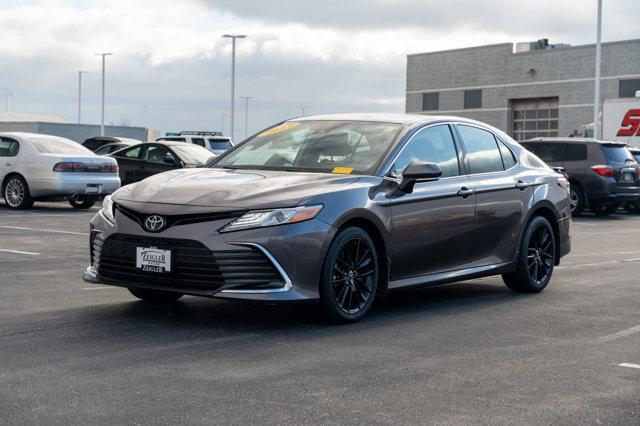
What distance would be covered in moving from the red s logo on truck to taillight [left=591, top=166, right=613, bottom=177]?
9.55 metres

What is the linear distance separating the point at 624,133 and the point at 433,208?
27.0 m

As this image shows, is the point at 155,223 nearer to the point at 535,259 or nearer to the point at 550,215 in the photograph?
the point at 535,259

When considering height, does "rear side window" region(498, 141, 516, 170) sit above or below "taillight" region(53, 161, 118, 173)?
above

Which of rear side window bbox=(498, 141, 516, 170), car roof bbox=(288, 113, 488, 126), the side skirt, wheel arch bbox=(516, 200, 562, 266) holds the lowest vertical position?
the side skirt

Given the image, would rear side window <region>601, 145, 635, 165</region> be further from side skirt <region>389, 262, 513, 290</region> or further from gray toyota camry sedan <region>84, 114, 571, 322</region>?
side skirt <region>389, 262, 513, 290</region>

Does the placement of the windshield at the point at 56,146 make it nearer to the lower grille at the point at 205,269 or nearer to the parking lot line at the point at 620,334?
the lower grille at the point at 205,269

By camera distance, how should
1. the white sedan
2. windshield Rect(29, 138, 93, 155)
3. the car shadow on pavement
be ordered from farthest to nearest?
1. windshield Rect(29, 138, 93, 155)
2. the white sedan
3. the car shadow on pavement

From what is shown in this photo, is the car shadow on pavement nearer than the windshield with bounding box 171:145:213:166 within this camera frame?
Yes

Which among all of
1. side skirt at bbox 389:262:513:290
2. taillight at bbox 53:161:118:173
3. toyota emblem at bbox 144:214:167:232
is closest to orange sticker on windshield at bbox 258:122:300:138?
side skirt at bbox 389:262:513:290

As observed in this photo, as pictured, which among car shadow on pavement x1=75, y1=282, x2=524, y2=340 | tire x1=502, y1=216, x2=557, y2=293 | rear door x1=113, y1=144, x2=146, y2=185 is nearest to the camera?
car shadow on pavement x1=75, y1=282, x2=524, y2=340

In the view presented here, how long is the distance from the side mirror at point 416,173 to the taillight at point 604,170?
17353mm

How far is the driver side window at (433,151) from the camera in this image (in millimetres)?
8219

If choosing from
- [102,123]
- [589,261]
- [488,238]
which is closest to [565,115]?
[102,123]

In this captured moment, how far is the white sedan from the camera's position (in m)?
19.9
